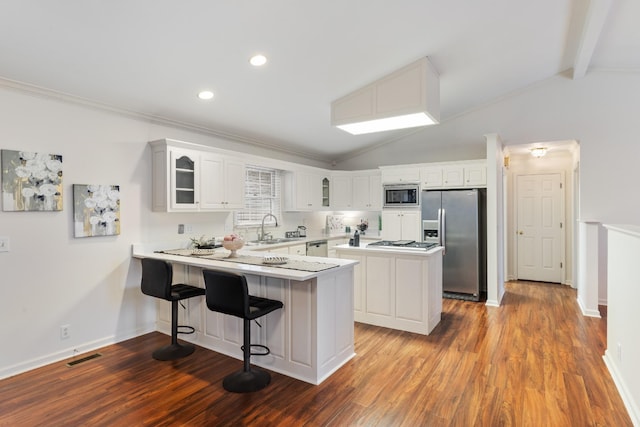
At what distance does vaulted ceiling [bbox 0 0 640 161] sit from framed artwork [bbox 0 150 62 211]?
603mm

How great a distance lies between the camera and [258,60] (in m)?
3.26

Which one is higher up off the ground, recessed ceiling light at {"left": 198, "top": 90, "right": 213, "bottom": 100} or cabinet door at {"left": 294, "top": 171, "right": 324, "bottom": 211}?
recessed ceiling light at {"left": 198, "top": 90, "right": 213, "bottom": 100}

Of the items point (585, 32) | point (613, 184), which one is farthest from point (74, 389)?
point (613, 184)

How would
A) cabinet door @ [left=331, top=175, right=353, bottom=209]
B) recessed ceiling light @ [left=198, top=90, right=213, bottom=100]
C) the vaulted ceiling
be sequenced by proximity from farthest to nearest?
cabinet door @ [left=331, top=175, right=353, bottom=209]
recessed ceiling light @ [left=198, top=90, right=213, bottom=100]
the vaulted ceiling

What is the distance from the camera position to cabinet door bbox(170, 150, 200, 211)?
12.8ft

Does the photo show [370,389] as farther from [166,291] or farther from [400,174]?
[400,174]

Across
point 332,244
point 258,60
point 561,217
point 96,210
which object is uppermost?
point 258,60

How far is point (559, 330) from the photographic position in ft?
13.1

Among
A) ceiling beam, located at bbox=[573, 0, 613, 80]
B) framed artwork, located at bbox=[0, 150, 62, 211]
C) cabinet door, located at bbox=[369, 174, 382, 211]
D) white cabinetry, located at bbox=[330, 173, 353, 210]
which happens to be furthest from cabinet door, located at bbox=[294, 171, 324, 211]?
ceiling beam, located at bbox=[573, 0, 613, 80]

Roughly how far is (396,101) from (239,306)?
8.66 ft

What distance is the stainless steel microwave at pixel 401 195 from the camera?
19.2ft

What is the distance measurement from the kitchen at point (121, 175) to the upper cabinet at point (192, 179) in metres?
0.18

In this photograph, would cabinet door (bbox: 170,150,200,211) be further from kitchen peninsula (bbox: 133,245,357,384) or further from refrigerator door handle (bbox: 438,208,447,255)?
refrigerator door handle (bbox: 438,208,447,255)

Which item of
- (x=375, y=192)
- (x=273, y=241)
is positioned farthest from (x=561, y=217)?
(x=273, y=241)
